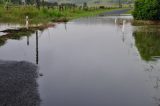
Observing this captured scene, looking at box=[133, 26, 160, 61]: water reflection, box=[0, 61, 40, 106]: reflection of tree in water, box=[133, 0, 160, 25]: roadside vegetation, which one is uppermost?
box=[133, 0, 160, 25]: roadside vegetation

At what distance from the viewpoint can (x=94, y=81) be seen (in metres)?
18.0

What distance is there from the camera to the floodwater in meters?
15.3

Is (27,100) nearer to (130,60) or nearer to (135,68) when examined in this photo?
(135,68)

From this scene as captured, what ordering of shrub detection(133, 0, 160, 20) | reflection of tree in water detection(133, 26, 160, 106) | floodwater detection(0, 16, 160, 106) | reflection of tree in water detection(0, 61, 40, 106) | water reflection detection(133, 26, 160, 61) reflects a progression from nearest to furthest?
reflection of tree in water detection(0, 61, 40, 106), floodwater detection(0, 16, 160, 106), reflection of tree in water detection(133, 26, 160, 106), water reflection detection(133, 26, 160, 61), shrub detection(133, 0, 160, 20)

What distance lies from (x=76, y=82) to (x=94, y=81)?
0.90 m

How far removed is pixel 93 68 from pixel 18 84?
5.70 metres

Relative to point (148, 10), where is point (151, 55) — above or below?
below

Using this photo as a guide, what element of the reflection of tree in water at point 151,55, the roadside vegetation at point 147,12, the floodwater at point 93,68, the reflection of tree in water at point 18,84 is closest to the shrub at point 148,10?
the roadside vegetation at point 147,12

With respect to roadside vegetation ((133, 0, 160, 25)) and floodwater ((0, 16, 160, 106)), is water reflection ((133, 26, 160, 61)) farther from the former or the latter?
roadside vegetation ((133, 0, 160, 25))

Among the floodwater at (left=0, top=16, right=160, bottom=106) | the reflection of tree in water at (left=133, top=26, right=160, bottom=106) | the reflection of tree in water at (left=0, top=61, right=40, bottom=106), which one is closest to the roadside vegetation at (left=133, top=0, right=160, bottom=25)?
the reflection of tree in water at (left=133, top=26, right=160, bottom=106)

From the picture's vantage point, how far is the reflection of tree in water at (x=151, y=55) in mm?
17531

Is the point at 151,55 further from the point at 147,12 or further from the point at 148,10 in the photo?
the point at 147,12

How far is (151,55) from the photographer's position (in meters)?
26.1

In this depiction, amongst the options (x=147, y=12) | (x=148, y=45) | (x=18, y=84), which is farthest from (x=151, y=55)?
(x=147, y=12)
